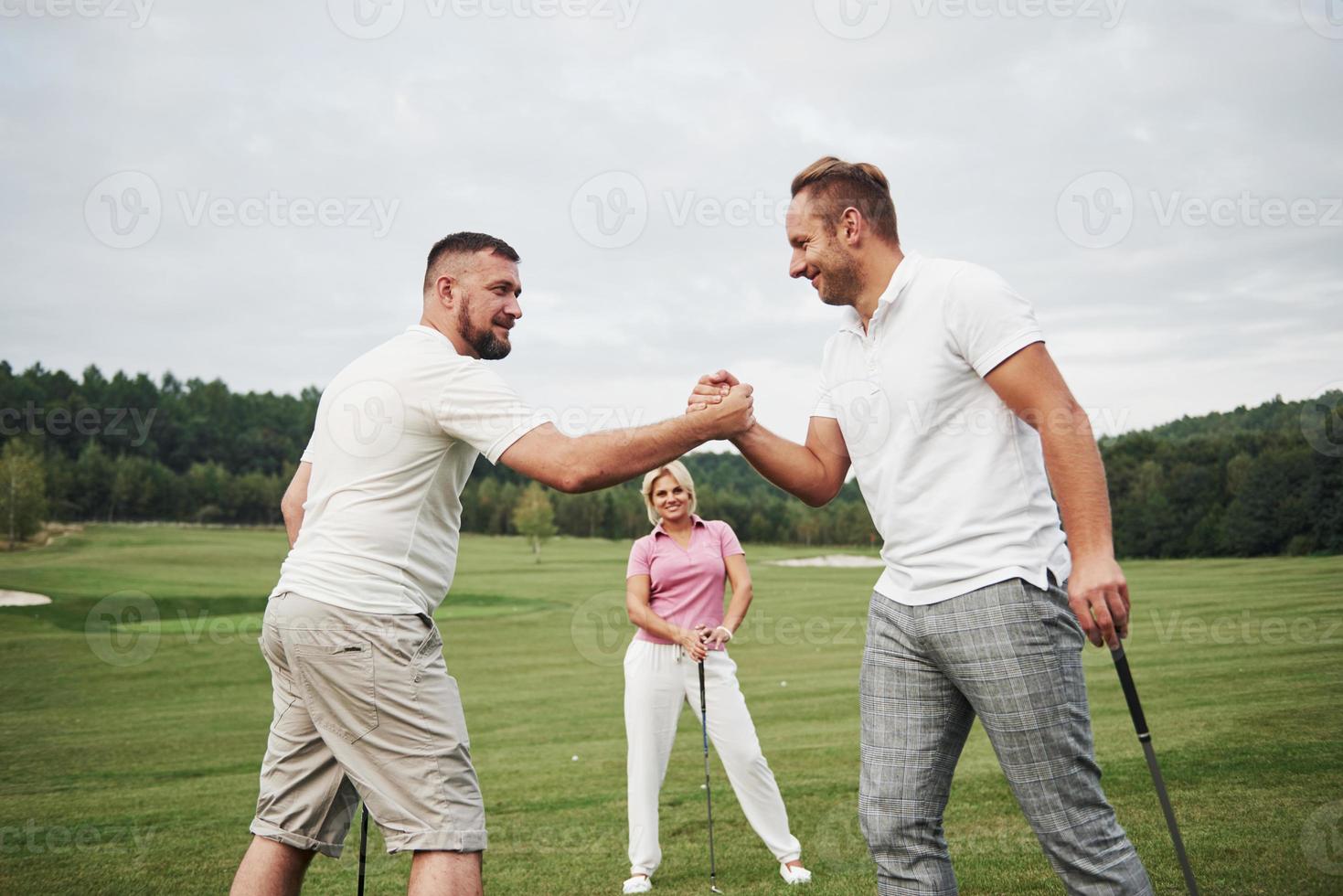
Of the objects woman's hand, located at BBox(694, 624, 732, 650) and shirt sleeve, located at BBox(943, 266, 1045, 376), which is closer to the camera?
shirt sleeve, located at BBox(943, 266, 1045, 376)

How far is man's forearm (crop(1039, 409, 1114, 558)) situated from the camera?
112 inches

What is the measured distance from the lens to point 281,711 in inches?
143

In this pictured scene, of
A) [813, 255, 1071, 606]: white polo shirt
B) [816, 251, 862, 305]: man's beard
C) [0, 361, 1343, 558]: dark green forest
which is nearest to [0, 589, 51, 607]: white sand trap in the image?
[0, 361, 1343, 558]: dark green forest

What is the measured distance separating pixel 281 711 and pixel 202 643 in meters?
24.8

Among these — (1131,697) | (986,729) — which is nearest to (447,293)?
(986,729)

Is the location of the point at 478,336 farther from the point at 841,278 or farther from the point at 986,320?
the point at 986,320

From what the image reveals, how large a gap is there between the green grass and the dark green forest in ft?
18.5

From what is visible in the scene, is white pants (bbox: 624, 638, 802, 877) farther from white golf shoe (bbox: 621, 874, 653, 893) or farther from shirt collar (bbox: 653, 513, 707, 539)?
shirt collar (bbox: 653, 513, 707, 539)

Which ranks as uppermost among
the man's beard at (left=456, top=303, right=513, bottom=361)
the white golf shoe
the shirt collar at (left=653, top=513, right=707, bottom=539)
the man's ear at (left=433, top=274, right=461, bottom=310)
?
the man's ear at (left=433, top=274, right=461, bottom=310)

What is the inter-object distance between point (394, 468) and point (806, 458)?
59.6 inches

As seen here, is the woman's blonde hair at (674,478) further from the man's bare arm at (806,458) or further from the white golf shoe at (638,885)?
the man's bare arm at (806,458)

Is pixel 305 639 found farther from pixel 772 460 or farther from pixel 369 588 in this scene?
pixel 772 460

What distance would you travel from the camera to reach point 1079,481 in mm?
2877

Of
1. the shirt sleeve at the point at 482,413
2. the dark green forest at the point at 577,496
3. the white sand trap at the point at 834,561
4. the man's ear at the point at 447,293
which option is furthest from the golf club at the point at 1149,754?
the white sand trap at the point at 834,561
